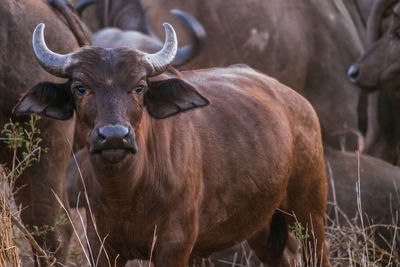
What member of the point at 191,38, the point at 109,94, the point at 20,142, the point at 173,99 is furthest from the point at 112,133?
the point at 191,38

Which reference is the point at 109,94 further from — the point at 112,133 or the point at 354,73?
the point at 354,73

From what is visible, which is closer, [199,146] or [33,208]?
[199,146]

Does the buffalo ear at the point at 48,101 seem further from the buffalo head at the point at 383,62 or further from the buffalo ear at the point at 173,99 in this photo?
the buffalo head at the point at 383,62

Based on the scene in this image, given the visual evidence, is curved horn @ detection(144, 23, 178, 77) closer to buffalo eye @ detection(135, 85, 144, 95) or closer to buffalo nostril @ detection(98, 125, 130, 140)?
buffalo eye @ detection(135, 85, 144, 95)

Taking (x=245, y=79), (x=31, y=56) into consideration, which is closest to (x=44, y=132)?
(x=31, y=56)

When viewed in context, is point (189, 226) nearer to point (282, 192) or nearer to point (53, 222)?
point (282, 192)

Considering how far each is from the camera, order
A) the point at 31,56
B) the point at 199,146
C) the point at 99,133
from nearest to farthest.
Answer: the point at 99,133, the point at 199,146, the point at 31,56

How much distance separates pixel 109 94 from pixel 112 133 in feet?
0.95

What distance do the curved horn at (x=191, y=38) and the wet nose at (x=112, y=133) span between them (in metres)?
4.70

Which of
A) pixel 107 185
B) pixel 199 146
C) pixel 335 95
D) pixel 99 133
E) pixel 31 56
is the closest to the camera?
pixel 99 133

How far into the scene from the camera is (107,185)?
4.53 metres

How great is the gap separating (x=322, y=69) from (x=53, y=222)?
5147mm

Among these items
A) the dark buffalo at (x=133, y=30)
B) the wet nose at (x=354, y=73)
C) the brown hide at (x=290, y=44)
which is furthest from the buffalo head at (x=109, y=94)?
the brown hide at (x=290, y=44)

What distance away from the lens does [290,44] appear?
10.1 m
